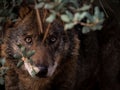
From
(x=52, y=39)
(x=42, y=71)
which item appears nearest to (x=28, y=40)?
(x=52, y=39)

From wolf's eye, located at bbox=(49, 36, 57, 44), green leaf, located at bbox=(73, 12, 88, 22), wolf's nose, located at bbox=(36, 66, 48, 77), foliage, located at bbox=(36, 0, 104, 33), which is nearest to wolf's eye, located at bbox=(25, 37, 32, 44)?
wolf's eye, located at bbox=(49, 36, 57, 44)

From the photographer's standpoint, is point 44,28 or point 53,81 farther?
point 53,81

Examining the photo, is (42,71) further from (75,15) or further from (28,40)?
(75,15)

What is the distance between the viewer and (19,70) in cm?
436

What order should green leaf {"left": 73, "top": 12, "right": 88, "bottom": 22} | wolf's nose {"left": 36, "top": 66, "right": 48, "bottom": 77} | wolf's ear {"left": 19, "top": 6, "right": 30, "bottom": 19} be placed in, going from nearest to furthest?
green leaf {"left": 73, "top": 12, "right": 88, "bottom": 22}, wolf's nose {"left": 36, "top": 66, "right": 48, "bottom": 77}, wolf's ear {"left": 19, "top": 6, "right": 30, "bottom": 19}

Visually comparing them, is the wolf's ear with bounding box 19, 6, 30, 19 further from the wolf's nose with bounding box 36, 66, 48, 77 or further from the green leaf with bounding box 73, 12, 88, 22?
the green leaf with bounding box 73, 12, 88, 22

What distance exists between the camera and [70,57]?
441 centimetres

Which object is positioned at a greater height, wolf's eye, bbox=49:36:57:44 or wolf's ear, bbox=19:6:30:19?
wolf's ear, bbox=19:6:30:19

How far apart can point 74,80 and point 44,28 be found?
2.98ft

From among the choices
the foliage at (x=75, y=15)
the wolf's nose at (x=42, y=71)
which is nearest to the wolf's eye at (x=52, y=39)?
the wolf's nose at (x=42, y=71)

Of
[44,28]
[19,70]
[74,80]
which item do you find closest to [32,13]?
[44,28]

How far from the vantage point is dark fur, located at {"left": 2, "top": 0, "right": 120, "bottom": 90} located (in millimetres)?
4055

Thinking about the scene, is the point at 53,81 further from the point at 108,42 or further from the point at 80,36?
the point at 108,42

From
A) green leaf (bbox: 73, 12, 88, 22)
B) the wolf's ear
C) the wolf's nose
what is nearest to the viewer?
green leaf (bbox: 73, 12, 88, 22)
